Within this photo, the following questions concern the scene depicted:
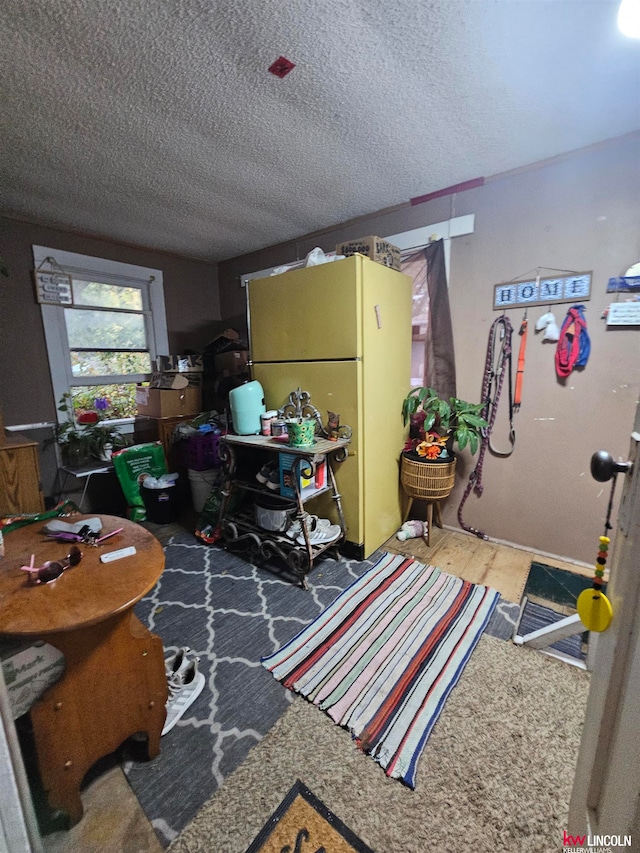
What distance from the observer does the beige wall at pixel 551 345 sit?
1.84 m

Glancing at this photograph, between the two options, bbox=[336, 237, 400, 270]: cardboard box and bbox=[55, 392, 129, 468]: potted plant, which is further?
bbox=[55, 392, 129, 468]: potted plant

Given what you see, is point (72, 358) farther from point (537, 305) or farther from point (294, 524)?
point (537, 305)

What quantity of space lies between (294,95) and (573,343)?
1924mm

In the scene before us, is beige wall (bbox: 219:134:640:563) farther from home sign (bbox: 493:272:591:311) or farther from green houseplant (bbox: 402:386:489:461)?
green houseplant (bbox: 402:386:489:461)

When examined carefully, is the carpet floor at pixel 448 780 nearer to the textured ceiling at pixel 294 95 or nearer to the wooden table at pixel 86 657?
the wooden table at pixel 86 657

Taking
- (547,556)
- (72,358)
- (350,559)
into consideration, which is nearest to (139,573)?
(350,559)

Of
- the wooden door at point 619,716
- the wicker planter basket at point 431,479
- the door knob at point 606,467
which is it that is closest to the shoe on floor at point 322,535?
the wicker planter basket at point 431,479

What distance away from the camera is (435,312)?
97.5 inches

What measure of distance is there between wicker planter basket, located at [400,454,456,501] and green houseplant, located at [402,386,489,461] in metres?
0.07

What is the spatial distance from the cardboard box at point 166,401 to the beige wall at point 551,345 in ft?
7.42

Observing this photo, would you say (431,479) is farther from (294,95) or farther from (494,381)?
(294,95)

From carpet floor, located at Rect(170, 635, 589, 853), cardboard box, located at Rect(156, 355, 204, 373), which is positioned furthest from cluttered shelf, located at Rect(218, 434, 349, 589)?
cardboard box, located at Rect(156, 355, 204, 373)

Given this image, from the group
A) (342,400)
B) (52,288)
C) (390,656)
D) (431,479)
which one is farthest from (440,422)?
(52,288)

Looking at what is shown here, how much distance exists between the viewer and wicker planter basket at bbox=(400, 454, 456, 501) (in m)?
2.22
